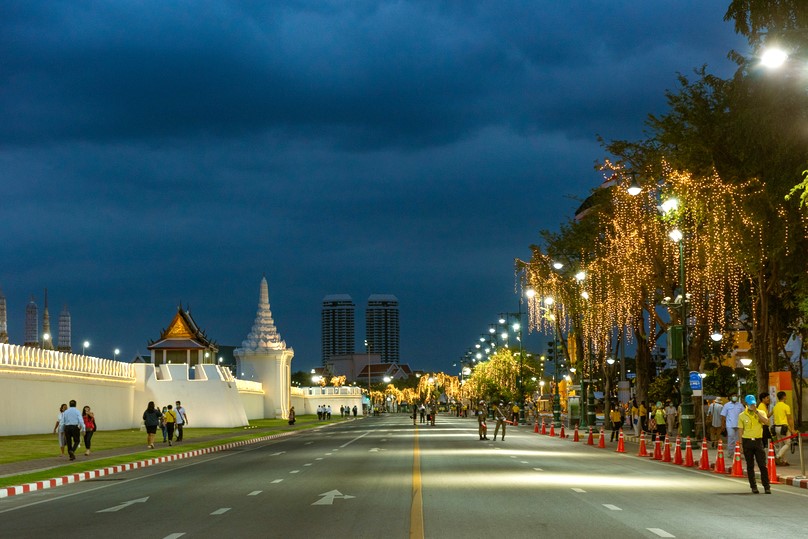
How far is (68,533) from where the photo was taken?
54.2 ft

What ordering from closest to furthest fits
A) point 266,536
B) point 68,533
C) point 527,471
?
point 266,536 < point 68,533 < point 527,471

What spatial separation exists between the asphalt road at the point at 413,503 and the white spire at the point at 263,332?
328 feet

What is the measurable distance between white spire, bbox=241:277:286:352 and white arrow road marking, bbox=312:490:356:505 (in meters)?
112

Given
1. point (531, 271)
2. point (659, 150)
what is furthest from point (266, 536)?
point (531, 271)

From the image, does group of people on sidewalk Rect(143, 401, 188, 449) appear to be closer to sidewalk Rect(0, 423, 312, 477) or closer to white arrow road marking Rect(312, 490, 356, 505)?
sidewalk Rect(0, 423, 312, 477)

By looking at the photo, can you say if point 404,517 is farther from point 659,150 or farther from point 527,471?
point 659,150

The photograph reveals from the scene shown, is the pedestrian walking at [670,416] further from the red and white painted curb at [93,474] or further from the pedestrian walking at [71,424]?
the pedestrian walking at [71,424]

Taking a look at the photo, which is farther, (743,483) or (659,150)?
(659,150)

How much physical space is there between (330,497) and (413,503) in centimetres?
229

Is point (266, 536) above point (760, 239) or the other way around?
the other way around

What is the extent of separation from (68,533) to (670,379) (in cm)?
6389

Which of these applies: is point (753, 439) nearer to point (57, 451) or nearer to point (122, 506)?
point (122, 506)

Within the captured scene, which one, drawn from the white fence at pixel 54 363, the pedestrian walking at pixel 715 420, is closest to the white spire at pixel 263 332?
the white fence at pixel 54 363

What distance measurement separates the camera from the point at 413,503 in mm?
20109
